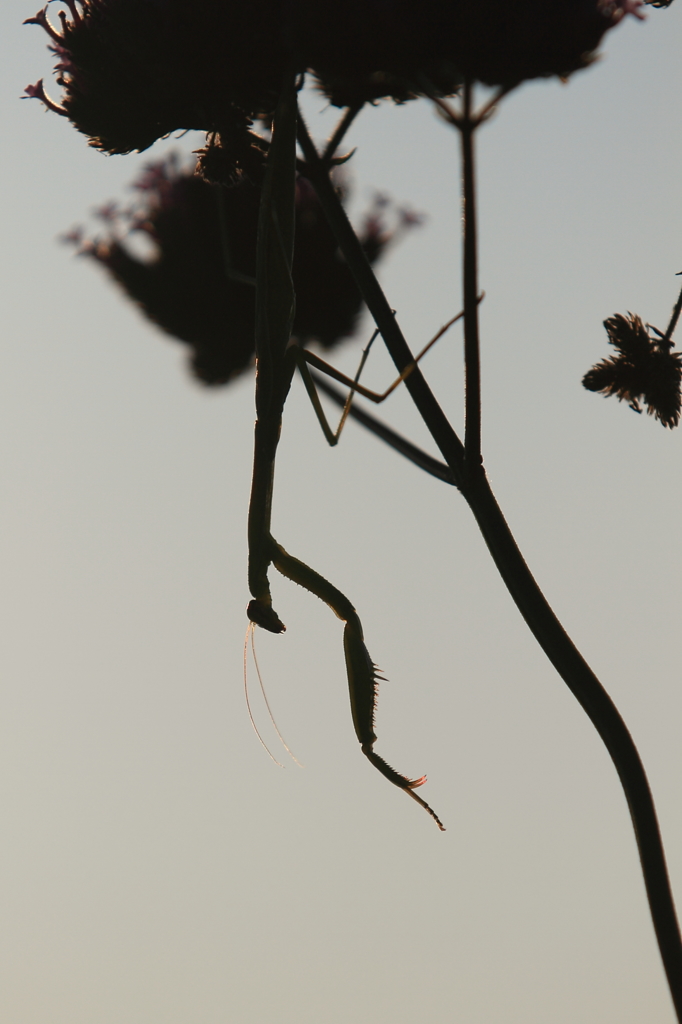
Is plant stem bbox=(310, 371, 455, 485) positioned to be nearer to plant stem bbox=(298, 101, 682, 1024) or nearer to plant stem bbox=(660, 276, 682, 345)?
plant stem bbox=(298, 101, 682, 1024)

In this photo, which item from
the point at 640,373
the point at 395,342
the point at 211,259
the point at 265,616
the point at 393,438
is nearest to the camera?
the point at 640,373

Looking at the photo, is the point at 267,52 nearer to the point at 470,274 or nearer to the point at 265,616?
the point at 470,274

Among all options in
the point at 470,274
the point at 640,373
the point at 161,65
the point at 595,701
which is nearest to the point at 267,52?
the point at 161,65

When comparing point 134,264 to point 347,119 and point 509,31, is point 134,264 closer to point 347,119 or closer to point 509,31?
point 347,119

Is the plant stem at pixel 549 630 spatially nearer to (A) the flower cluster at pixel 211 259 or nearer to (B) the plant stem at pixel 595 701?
(B) the plant stem at pixel 595 701

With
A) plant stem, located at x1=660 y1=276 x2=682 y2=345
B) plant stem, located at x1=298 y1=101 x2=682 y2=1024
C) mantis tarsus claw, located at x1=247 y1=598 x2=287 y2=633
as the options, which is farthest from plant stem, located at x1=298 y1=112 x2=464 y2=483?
mantis tarsus claw, located at x1=247 y1=598 x2=287 y2=633

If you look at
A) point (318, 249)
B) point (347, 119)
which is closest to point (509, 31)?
point (347, 119)
